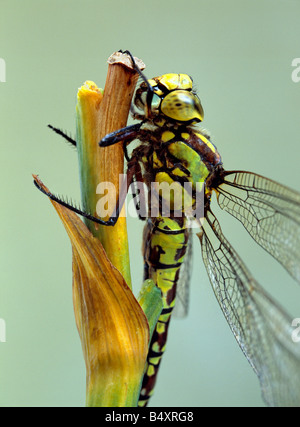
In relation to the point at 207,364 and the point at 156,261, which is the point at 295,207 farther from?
the point at 207,364

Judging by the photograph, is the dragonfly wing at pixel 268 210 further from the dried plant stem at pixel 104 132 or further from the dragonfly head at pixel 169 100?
the dried plant stem at pixel 104 132

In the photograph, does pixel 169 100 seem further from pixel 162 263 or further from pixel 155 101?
pixel 162 263

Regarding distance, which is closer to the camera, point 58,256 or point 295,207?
point 295,207

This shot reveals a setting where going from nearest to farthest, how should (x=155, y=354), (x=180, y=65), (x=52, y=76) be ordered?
1. (x=155, y=354)
2. (x=52, y=76)
3. (x=180, y=65)

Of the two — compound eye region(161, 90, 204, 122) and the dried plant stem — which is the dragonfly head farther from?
the dried plant stem

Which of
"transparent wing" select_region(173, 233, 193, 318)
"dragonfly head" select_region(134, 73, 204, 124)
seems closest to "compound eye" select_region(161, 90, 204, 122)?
"dragonfly head" select_region(134, 73, 204, 124)

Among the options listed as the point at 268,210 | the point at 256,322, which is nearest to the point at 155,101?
the point at 268,210

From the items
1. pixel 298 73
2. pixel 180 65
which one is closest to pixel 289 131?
pixel 298 73

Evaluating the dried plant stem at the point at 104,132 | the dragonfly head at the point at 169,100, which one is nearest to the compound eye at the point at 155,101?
the dragonfly head at the point at 169,100
